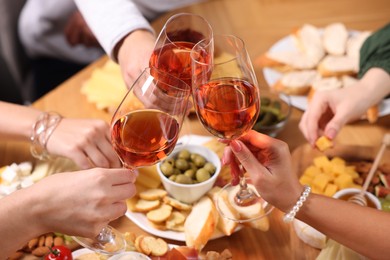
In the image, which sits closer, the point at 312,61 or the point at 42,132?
the point at 42,132

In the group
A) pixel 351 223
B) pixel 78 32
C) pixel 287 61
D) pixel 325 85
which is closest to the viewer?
pixel 351 223

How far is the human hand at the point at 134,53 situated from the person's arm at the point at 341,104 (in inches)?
17.3

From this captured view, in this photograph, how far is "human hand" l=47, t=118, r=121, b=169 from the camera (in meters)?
1.20

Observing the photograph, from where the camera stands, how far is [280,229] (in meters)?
1.17

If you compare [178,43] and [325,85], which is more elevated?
[178,43]

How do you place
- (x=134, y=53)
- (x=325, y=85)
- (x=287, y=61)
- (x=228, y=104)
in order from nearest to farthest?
1. (x=228, y=104)
2. (x=134, y=53)
3. (x=325, y=85)
4. (x=287, y=61)

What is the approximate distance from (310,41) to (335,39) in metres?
0.08

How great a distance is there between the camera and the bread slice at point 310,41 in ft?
5.49

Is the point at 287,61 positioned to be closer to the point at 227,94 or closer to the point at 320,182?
the point at 320,182

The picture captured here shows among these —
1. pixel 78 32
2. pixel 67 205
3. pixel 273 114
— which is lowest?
pixel 78 32

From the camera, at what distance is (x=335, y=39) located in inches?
67.1

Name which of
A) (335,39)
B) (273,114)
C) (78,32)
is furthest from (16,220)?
A: (78,32)

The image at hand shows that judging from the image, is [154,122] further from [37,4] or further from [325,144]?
[37,4]

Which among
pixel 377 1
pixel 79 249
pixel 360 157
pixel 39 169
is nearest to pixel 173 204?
pixel 79 249
